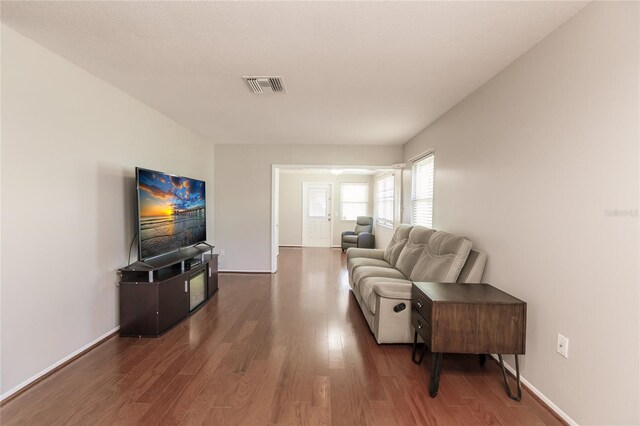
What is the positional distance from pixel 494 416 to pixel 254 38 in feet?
9.16

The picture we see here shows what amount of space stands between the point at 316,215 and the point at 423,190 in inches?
182

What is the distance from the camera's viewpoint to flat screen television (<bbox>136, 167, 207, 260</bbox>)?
2.78m

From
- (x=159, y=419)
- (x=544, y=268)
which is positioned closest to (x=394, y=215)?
(x=544, y=268)

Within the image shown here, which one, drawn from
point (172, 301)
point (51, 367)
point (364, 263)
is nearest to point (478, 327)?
point (364, 263)

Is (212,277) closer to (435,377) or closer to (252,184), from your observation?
(252,184)

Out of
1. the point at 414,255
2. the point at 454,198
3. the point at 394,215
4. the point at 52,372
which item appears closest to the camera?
the point at 52,372

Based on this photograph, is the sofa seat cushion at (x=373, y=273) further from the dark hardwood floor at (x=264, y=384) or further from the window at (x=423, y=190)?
the window at (x=423, y=190)

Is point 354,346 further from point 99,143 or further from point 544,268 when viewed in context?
point 99,143

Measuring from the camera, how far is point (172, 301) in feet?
9.57

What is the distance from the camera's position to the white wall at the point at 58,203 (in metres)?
1.87

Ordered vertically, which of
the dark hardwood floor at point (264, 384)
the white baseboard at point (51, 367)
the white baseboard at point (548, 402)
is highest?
the white baseboard at point (548, 402)

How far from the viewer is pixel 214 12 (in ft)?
5.36

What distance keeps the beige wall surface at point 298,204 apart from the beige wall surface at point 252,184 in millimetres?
3299

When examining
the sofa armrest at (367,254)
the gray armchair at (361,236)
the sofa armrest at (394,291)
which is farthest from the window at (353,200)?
the sofa armrest at (394,291)
